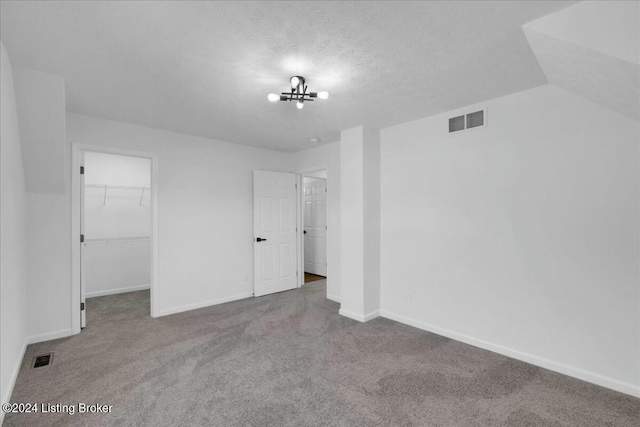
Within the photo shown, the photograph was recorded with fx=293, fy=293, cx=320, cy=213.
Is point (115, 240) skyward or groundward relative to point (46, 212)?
groundward

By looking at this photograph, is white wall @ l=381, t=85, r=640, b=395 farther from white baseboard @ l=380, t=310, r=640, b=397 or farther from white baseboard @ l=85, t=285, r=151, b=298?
white baseboard @ l=85, t=285, r=151, b=298

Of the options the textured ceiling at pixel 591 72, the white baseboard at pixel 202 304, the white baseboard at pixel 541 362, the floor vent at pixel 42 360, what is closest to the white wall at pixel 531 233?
the white baseboard at pixel 541 362

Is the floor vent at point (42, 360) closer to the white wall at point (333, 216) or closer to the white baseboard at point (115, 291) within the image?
the white baseboard at point (115, 291)

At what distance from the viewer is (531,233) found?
2711 mm

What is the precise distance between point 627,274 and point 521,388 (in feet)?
3.94

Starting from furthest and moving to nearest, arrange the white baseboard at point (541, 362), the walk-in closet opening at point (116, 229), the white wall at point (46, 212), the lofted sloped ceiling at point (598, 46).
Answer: the walk-in closet opening at point (116, 229)
the white wall at point (46, 212)
the white baseboard at point (541, 362)
the lofted sloped ceiling at point (598, 46)

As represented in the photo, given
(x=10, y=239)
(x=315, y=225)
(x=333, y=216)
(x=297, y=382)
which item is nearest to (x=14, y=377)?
(x=10, y=239)

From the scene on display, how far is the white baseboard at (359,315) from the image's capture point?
376 cm

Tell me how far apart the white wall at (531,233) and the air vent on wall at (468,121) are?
6 cm

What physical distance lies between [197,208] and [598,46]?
4.35 metres

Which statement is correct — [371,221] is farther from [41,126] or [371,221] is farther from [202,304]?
[41,126]

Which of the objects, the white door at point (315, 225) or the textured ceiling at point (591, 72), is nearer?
the textured ceiling at point (591, 72)

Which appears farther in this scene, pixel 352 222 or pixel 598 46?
pixel 352 222

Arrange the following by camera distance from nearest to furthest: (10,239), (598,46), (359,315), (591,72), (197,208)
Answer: (598,46)
(591,72)
(10,239)
(359,315)
(197,208)
